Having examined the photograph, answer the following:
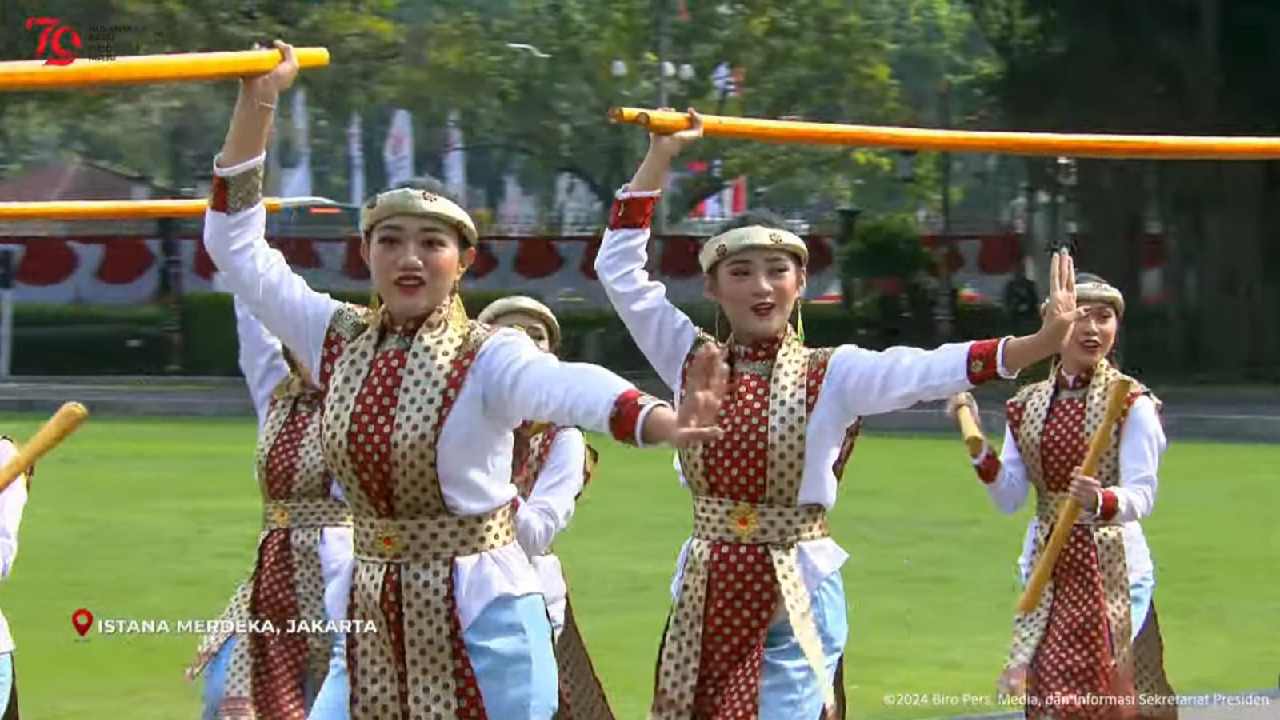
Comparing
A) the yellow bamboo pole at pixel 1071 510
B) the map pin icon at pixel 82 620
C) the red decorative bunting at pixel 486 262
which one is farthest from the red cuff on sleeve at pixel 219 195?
the red decorative bunting at pixel 486 262

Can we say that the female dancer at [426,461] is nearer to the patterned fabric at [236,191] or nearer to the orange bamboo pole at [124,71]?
the patterned fabric at [236,191]

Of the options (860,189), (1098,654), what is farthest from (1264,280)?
(1098,654)

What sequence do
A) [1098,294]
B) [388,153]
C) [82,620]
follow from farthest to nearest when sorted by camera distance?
[388,153]
[82,620]
[1098,294]

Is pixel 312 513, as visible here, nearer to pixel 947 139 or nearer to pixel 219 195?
pixel 947 139

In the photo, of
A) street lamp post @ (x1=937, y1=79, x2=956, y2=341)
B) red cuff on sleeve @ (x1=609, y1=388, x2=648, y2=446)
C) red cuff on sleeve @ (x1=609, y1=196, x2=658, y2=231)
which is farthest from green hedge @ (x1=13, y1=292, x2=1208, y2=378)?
red cuff on sleeve @ (x1=609, y1=388, x2=648, y2=446)

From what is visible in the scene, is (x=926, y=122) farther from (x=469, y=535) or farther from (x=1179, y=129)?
(x=469, y=535)

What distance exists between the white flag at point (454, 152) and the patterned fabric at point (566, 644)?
88.1 feet

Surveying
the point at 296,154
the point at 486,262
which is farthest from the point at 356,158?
the point at 486,262

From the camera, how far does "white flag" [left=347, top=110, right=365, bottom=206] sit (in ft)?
117

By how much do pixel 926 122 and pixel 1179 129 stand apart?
4218mm

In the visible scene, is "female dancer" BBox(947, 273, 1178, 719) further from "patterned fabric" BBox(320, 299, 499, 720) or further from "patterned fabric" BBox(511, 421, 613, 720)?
"patterned fabric" BBox(320, 299, 499, 720)

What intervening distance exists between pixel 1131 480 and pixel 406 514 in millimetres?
3315

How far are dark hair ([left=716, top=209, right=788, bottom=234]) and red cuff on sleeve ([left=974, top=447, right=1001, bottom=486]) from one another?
1.85 meters

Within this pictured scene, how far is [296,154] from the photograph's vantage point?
35.8m
